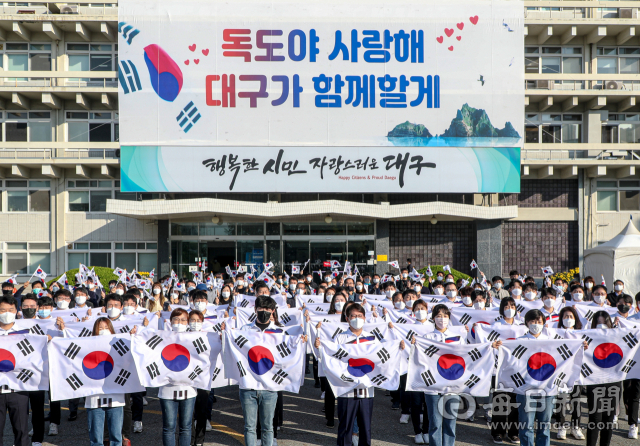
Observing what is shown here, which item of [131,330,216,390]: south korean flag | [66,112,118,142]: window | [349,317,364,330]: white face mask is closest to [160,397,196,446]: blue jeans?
[131,330,216,390]: south korean flag

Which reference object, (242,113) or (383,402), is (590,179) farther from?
(383,402)

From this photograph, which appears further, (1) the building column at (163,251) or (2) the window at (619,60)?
(2) the window at (619,60)

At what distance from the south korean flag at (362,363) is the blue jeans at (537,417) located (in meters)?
1.48

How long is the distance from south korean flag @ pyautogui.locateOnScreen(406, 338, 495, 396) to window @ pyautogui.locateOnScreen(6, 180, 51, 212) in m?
26.3

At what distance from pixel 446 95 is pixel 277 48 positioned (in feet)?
26.6

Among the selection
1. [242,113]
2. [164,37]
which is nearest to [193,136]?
[242,113]

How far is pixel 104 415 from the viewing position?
6.28 metres

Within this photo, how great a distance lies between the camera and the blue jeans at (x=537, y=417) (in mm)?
6234

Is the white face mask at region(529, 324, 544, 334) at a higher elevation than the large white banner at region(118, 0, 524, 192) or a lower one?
lower

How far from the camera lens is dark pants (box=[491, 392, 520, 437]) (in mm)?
7191

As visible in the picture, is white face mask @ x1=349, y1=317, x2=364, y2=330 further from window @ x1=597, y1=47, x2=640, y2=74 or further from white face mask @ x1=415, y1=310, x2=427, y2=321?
window @ x1=597, y1=47, x2=640, y2=74

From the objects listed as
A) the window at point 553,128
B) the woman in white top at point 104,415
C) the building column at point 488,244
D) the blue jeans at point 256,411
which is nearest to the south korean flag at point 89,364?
the woman in white top at point 104,415

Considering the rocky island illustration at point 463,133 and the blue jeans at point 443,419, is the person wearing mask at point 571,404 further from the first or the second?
the rocky island illustration at point 463,133

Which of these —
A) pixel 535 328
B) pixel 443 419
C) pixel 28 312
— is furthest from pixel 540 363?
pixel 28 312
